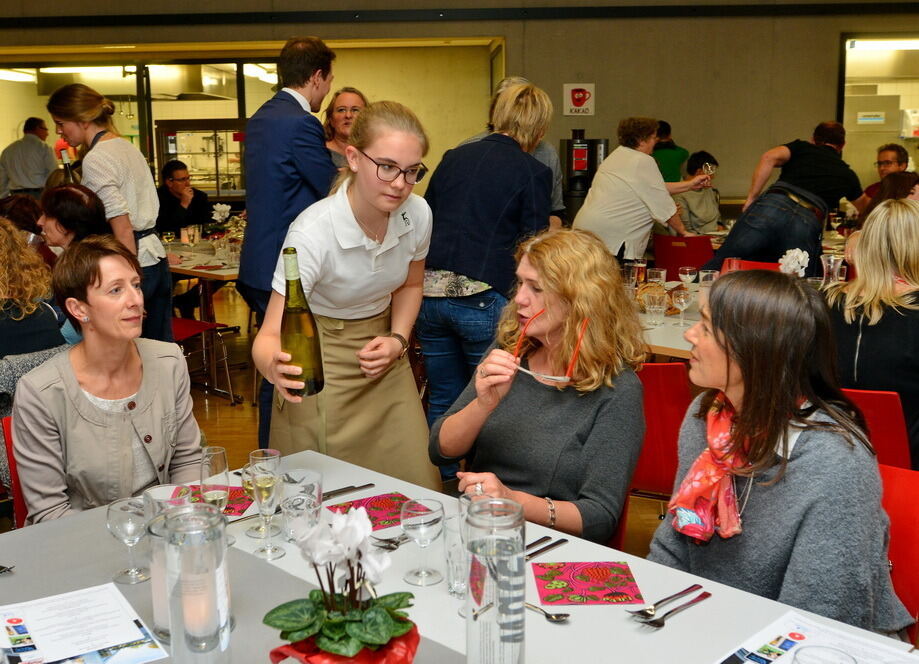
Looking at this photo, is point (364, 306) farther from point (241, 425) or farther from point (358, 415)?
point (241, 425)

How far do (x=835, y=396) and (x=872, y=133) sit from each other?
32.4ft

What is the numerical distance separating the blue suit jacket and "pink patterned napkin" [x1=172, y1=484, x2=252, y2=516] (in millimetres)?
1521

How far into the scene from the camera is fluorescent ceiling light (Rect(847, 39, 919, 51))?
10.4 m

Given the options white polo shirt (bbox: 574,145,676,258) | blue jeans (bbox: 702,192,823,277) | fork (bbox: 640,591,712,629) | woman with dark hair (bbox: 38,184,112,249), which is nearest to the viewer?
fork (bbox: 640,591,712,629)

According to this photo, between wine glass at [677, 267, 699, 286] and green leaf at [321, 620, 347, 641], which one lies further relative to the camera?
wine glass at [677, 267, 699, 286]

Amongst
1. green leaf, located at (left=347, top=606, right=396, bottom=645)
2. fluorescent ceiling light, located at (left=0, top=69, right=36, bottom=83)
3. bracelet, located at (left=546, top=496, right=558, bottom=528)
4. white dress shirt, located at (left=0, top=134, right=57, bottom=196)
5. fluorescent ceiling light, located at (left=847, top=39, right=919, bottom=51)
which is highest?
fluorescent ceiling light, located at (left=847, top=39, right=919, bottom=51)

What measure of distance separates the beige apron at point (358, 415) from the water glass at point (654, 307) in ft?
5.30

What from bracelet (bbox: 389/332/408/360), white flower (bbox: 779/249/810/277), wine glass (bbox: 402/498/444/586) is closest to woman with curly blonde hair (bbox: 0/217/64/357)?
bracelet (bbox: 389/332/408/360)

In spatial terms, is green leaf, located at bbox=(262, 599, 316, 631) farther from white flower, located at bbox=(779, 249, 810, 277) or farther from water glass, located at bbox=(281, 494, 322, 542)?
white flower, located at bbox=(779, 249, 810, 277)

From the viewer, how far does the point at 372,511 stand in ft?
6.99

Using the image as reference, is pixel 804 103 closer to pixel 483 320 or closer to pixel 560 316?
pixel 483 320

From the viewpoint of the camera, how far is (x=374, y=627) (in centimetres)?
127

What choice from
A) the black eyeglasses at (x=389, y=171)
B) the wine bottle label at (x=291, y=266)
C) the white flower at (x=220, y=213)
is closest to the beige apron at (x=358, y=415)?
the wine bottle label at (x=291, y=266)

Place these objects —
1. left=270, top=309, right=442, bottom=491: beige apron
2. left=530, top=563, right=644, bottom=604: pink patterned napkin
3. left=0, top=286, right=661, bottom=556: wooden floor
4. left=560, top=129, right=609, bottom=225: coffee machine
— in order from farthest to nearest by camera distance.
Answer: left=560, top=129, right=609, bottom=225: coffee machine < left=0, top=286, right=661, bottom=556: wooden floor < left=270, top=309, right=442, bottom=491: beige apron < left=530, top=563, right=644, bottom=604: pink patterned napkin
